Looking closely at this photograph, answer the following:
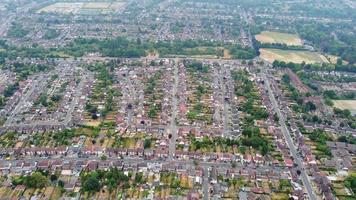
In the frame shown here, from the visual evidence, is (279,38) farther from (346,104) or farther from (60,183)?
(60,183)

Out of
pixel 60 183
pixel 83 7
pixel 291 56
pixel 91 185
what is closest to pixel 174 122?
pixel 91 185

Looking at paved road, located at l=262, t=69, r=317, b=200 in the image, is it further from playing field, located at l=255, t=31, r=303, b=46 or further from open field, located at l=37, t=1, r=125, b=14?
open field, located at l=37, t=1, r=125, b=14

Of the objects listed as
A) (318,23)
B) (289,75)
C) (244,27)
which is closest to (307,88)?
(289,75)

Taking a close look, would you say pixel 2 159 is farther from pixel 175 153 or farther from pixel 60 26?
pixel 60 26

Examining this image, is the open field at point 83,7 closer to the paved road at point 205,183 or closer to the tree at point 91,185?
the paved road at point 205,183

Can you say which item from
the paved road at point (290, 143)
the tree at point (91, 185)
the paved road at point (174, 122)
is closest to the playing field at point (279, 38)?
the paved road at point (290, 143)

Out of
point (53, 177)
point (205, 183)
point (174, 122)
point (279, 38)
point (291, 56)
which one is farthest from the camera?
point (279, 38)

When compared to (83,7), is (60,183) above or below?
below
